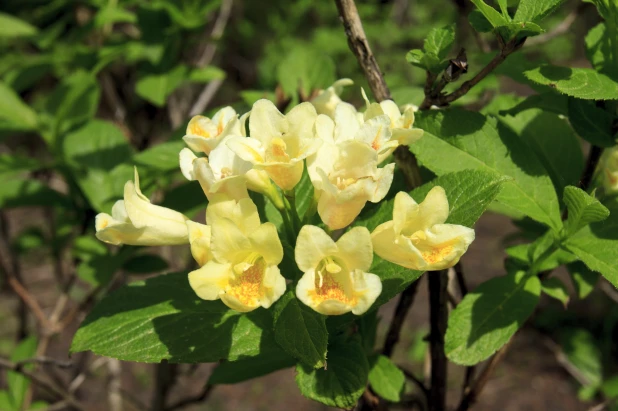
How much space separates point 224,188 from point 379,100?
0.31 metres

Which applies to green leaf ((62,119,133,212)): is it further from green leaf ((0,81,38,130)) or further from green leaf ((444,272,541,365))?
green leaf ((444,272,541,365))

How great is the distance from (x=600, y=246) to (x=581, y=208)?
0.09 m

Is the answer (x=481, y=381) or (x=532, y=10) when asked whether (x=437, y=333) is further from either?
(x=532, y=10)

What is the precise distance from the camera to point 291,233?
0.92 meters

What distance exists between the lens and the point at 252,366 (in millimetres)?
1060

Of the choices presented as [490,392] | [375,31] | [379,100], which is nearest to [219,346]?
[379,100]

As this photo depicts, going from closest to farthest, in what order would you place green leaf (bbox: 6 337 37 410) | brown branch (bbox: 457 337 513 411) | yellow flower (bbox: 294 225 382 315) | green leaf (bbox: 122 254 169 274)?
yellow flower (bbox: 294 225 382 315) < brown branch (bbox: 457 337 513 411) < green leaf (bbox: 122 254 169 274) < green leaf (bbox: 6 337 37 410)

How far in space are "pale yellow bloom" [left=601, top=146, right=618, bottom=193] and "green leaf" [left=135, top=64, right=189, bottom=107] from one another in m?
1.21

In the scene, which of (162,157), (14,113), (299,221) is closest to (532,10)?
(299,221)

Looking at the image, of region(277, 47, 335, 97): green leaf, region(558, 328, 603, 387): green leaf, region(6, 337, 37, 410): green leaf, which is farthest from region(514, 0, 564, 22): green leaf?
region(558, 328, 603, 387): green leaf

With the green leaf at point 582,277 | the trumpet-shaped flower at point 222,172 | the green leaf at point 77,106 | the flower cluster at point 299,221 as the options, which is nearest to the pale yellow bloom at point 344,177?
the flower cluster at point 299,221

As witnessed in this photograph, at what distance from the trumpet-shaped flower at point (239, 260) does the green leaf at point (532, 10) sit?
47cm

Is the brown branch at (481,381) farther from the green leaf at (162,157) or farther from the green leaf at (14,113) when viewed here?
the green leaf at (14,113)

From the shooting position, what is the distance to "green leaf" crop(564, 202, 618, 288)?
86 cm
